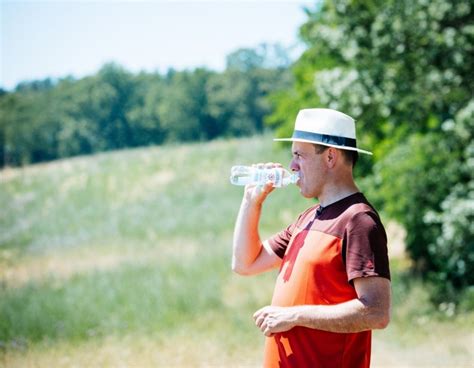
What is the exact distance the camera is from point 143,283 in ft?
38.0

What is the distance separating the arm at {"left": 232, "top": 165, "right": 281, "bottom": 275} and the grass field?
453cm

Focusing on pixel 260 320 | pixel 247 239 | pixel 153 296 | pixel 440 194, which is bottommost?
pixel 153 296

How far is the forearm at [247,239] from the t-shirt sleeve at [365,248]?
0.70 metres

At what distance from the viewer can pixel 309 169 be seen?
2.61 meters

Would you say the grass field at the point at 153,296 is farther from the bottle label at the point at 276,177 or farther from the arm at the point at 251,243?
the bottle label at the point at 276,177

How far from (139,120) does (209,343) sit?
61868 mm

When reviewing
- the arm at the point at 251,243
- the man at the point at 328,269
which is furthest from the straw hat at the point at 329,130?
the arm at the point at 251,243

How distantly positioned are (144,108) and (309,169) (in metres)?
71.5

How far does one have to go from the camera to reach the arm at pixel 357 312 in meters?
2.31

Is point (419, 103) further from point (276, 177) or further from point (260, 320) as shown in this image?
point (260, 320)

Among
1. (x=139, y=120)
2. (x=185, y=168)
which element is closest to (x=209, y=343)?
(x=185, y=168)

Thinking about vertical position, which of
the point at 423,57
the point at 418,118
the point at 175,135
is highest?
the point at 423,57

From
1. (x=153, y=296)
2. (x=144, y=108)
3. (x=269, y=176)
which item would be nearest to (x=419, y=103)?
(x=153, y=296)

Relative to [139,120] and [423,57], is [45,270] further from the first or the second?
[139,120]
